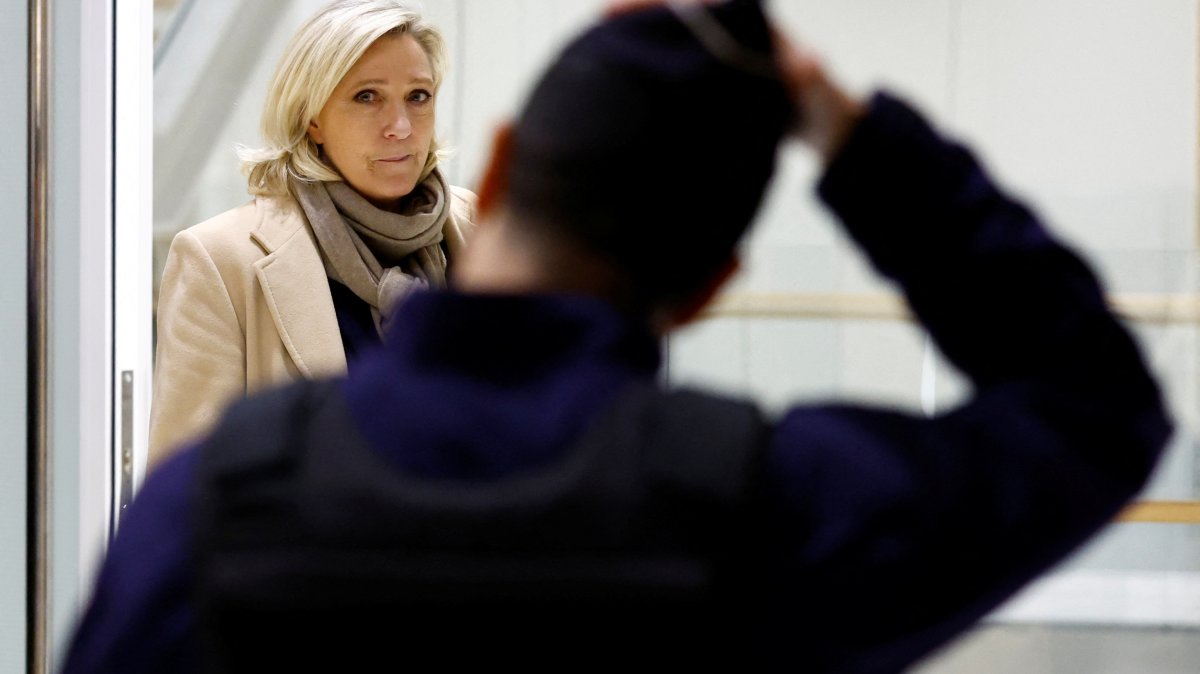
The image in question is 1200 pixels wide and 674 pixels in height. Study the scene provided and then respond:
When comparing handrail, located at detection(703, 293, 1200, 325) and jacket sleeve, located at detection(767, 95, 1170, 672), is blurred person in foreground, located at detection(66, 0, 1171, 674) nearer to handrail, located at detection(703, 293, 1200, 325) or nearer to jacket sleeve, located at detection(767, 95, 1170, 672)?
jacket sleeve, located at detection(767, 95, 1170, 672)

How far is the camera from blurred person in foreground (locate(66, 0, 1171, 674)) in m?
0.57

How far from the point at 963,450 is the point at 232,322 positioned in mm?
1336

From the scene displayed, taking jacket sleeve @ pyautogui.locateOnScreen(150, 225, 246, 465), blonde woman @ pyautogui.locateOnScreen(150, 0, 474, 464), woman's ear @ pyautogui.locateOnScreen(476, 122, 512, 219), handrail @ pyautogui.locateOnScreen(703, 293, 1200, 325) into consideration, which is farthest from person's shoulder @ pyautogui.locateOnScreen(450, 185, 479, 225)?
woman's ear @ pyautogui.locateOnScreen(476, 122, 512, 219)

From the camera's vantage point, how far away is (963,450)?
583 mm

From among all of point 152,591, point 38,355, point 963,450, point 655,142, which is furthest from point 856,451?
point 38,355

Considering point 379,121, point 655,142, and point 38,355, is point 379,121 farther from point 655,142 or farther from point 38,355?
point 655,142

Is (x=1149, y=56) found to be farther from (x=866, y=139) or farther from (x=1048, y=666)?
(x=866, y=139)

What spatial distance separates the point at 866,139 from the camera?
656mm

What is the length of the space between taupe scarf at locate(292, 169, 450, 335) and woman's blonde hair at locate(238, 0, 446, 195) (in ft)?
0.11

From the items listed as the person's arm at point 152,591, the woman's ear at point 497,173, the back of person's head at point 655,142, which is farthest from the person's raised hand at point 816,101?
the person's arm at point 152,591

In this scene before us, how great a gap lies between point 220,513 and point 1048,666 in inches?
87.5

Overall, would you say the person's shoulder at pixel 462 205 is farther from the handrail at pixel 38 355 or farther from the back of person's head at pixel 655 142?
the back of person's head at pixel 655 142

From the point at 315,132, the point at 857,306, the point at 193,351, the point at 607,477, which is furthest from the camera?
the point at 857,306

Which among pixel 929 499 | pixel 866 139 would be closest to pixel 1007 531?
pixel 929 499
